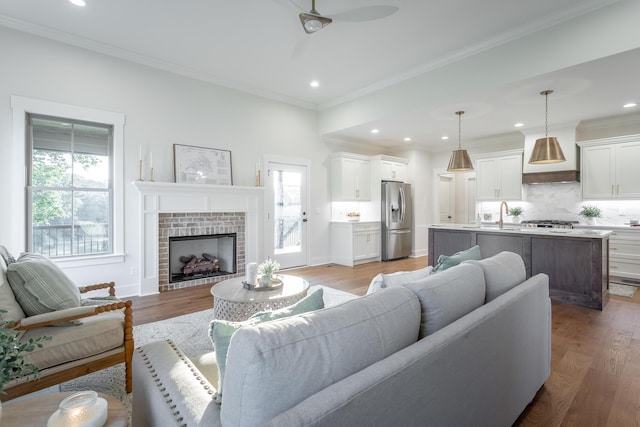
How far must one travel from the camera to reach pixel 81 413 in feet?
3.29

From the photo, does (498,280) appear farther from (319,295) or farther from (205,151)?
(205,151)

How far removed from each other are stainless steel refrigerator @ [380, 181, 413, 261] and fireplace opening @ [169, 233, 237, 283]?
3.31 meters

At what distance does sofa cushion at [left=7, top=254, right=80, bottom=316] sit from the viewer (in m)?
1.74

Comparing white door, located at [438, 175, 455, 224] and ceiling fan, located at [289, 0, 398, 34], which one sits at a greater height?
ceiling fan, located at [289, 0, 398, 34]

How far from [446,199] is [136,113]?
23.8ft

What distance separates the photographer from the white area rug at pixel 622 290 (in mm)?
4139

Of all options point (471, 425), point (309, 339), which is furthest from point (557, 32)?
point (309, 339)

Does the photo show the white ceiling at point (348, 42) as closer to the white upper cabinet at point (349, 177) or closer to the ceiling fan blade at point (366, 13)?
the ceiling fan blade at point (366, 13)

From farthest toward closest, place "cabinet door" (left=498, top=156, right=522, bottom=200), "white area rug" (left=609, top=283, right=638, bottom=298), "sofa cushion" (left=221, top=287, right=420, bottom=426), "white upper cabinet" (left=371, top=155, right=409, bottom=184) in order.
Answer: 1. "white upper cabinet" (left=371, top=155, right=409, bottom=184)
2. "cabinet door" (left=498, top=156, right=522, bottom=200)
3. "white area rug" (left=609, top=283, right=638, bottom=298)
4. "sofa cushion" (left=221, top=287, right=420, bottom=426)

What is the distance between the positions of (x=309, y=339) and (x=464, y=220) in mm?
8884

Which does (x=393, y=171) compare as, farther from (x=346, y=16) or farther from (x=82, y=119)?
(x=82, y=119)

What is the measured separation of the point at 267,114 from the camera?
18.3 ft

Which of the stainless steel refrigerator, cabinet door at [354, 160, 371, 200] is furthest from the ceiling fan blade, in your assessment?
the stainless steel refrigerator

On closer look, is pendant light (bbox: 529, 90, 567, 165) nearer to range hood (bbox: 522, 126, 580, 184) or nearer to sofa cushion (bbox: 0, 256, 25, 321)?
range hood (bbox: 522, 126, 580, 184)
